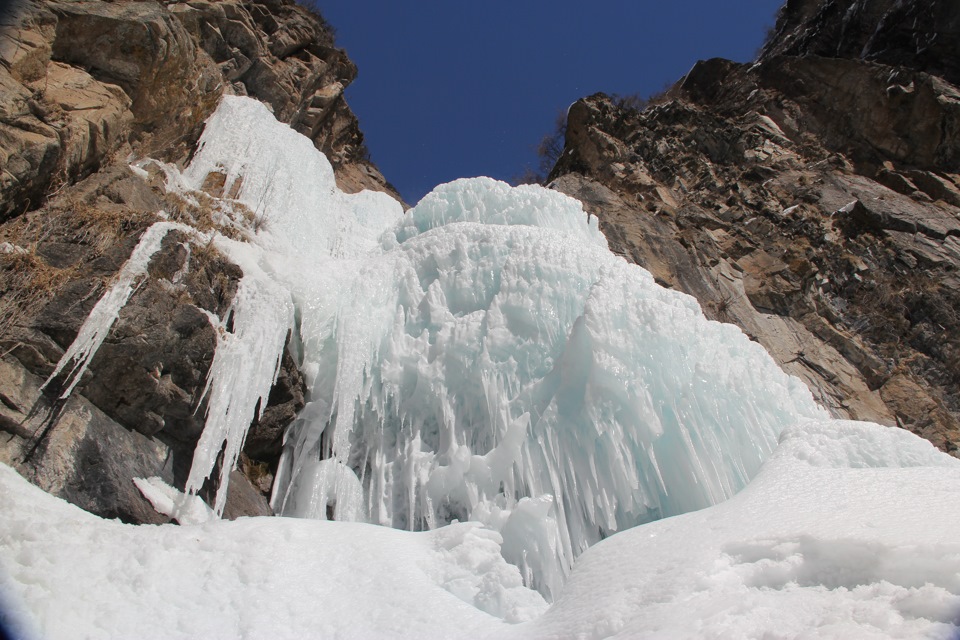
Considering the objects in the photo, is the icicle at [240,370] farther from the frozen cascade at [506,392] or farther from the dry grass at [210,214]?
the dry grass at [210,214]

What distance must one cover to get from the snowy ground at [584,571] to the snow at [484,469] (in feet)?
0.05

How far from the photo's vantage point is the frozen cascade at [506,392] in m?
5.98

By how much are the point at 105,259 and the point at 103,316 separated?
0.67m

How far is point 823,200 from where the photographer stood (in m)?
14.3

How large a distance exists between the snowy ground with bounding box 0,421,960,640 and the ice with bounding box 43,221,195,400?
3.33 feet

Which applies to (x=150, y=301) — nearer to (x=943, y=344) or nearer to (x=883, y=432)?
(x=883, y=432)

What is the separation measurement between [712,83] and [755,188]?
235 inches

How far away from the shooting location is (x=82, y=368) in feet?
15.2

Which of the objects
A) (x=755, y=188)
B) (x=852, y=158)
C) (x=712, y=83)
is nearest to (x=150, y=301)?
(x=755, y=188)

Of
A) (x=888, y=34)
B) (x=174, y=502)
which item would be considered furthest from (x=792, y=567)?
(x=888, y=34)

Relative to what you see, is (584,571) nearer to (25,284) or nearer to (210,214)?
(25,284)

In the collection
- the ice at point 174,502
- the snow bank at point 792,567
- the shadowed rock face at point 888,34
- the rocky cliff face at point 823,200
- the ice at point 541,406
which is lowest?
the snow bank at point 792,567

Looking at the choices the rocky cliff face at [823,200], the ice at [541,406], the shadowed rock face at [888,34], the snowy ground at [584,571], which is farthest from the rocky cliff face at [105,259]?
the shadowed rock face at [888,34]

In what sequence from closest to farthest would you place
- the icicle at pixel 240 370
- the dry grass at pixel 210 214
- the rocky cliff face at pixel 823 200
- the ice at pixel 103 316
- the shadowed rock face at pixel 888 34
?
the ice at pixel 103 316 → the icicle at pixel 240 370 → the dry grass at pixel 210 214 → the rocky cliff face at pixel 823 200 → the shadowed rock face at pixel 888 34
